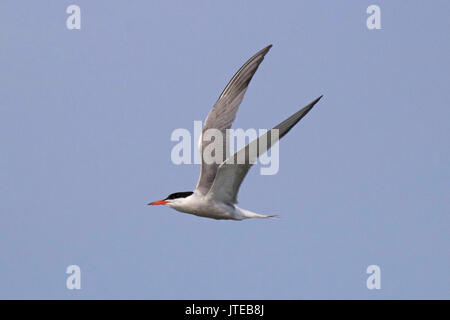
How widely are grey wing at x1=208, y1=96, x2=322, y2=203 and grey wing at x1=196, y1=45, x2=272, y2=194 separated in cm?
78

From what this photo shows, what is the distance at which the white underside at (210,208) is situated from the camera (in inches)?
449

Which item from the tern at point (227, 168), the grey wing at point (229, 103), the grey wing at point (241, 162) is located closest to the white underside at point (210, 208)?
the tern at point (227, 168)

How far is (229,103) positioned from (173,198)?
227 centimetres

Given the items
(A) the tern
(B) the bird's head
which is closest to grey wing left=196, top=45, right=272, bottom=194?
(A) the tern

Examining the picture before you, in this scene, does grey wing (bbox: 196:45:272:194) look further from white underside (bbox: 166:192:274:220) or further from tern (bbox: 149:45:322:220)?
white underside (bbox: 166:192:274:220)

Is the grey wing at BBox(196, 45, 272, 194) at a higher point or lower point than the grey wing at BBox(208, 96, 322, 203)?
higher

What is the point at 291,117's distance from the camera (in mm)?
9453

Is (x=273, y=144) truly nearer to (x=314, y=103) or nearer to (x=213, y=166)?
(x=314, y=103)

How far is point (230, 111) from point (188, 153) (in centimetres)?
121

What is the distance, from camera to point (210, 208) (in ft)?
37.5

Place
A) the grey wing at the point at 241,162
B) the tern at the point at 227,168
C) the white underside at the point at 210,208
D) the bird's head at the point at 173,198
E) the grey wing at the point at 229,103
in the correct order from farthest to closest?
the grey wing at the point at 229,103 → the bird's head at the point at 173,198 → the white underside at the point at 210,208 → the tern at the point at 227,168 → the grey wing at the point at 241,162

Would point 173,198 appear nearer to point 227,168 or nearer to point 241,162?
point 227,168

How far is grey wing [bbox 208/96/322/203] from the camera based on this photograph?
9.53m

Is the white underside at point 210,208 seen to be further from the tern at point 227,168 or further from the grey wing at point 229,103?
the grey wing at point 229,103
